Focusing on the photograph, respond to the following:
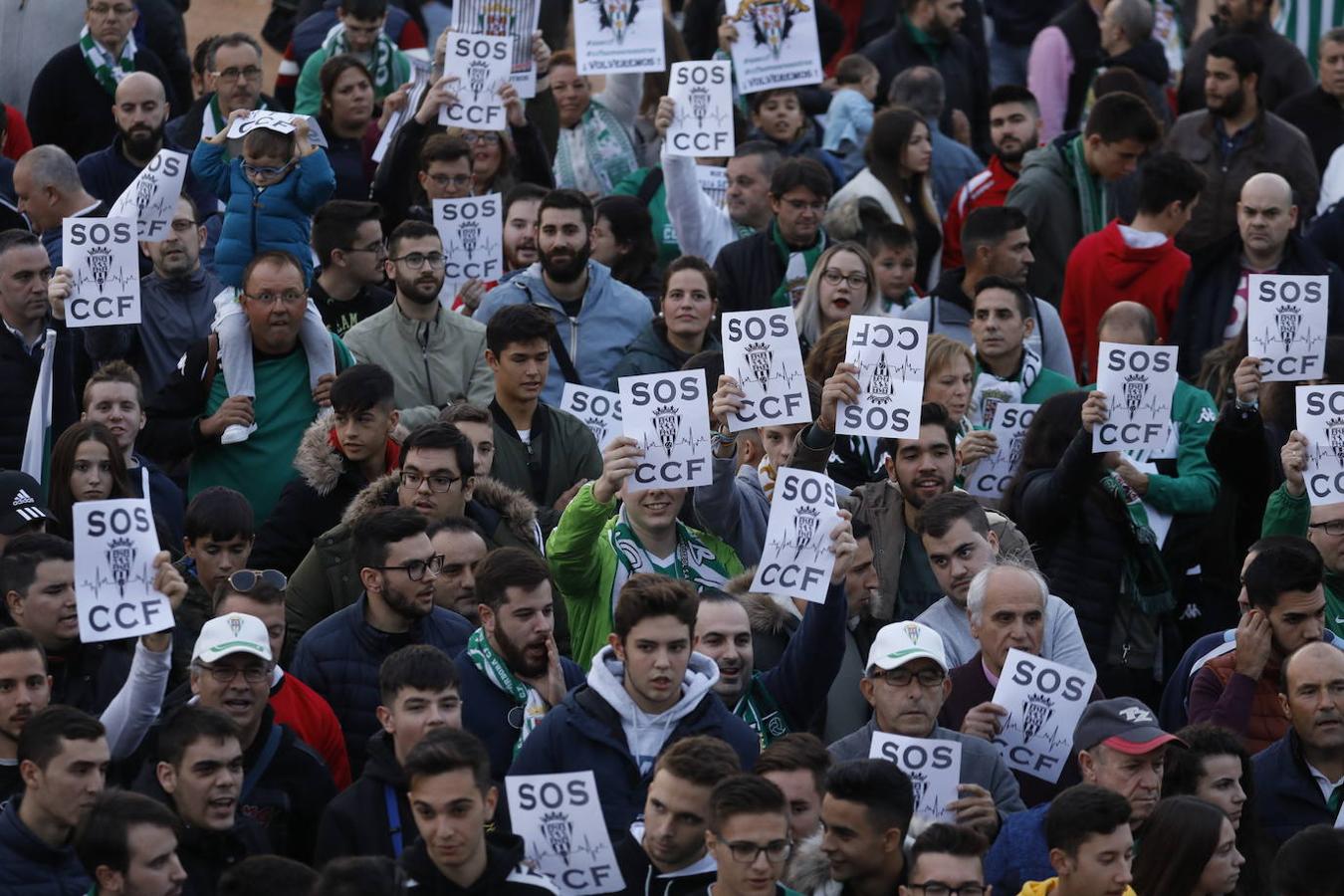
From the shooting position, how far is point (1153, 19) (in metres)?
17.0

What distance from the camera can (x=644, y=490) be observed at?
31.5 ft

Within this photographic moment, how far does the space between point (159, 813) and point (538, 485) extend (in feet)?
11.8

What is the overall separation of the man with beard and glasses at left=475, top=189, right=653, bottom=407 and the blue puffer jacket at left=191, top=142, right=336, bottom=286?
94 cm

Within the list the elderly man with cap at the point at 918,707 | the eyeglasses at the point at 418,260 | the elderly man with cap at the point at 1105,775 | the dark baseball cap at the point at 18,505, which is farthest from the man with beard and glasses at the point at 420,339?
the elderly man with cap at the point at 1105,775

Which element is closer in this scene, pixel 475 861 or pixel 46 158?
pixel 475 861

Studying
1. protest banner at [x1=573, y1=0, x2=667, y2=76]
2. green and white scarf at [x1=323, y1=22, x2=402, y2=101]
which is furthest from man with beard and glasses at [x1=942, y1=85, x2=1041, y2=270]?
green and white scarf at [x1=323, y1=22, x2=402, y2=101]

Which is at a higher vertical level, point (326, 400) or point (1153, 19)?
point (1153, 19)

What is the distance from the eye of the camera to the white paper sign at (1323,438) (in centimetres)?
1023

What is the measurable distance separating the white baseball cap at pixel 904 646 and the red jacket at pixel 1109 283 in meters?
4.61

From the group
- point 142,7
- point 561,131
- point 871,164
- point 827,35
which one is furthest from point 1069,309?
point 142,7

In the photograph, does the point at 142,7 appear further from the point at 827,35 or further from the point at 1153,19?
the point at 1153,19

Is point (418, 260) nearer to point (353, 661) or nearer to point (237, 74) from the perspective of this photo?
point (237, 74)

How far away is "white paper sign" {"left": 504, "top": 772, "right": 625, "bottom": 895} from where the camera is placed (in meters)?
7.67

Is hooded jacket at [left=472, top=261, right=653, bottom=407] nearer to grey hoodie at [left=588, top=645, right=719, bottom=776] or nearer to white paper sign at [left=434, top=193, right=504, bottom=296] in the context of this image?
white paper sign at [left=434, top=193, right=504, bottom=296]
